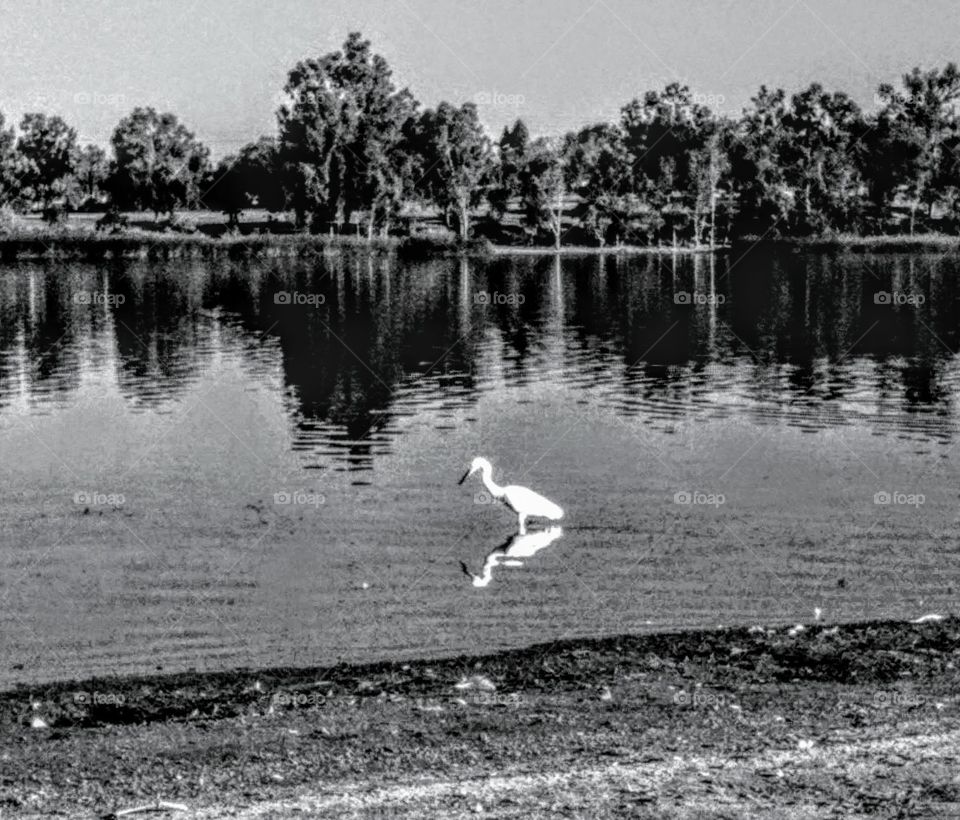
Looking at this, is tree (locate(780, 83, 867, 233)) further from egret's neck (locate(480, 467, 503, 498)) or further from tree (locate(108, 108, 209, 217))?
egret's neck (locate(480, 467, 503, 498))

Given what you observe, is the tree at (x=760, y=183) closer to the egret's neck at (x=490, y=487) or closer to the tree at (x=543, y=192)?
the tree at (x=543, y=192)

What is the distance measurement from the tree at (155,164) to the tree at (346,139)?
16.7 metres

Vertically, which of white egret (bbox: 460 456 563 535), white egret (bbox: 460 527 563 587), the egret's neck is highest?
the egret's neck

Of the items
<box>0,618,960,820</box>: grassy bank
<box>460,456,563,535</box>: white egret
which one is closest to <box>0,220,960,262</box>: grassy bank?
<box>460,456,563,535</box>: white egret

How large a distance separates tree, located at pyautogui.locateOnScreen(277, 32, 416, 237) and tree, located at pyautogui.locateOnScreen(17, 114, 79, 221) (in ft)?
90.9

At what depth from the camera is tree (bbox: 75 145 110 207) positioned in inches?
6762

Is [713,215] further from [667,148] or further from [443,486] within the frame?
[443,486]

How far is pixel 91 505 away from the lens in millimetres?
22656

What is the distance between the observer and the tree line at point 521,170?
153 m

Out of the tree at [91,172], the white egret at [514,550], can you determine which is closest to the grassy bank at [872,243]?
the tree at [91,172]

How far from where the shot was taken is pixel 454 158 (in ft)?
514

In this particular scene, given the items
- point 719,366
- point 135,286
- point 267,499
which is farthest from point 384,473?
point 135,286

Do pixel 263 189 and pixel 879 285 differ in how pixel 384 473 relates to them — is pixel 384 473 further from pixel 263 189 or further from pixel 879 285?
pixel 263 189

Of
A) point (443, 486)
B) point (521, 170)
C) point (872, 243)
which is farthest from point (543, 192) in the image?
point (443, 486)
